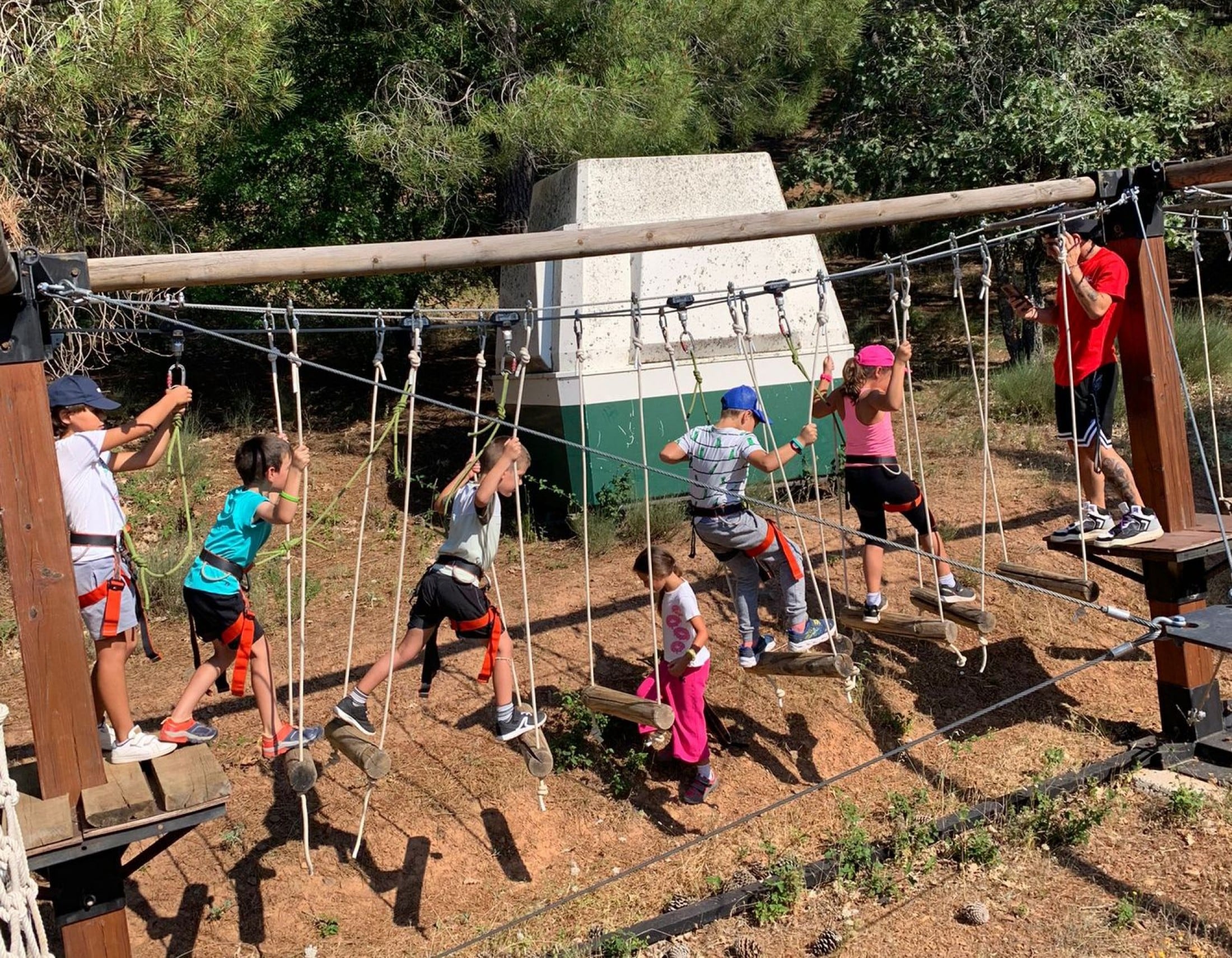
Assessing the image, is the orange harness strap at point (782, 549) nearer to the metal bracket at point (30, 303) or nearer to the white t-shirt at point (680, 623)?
the white t-shirt at point (680, 623)

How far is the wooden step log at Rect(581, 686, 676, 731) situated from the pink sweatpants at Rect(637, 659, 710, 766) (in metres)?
0.28

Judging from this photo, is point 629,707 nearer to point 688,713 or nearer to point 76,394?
point 688,713

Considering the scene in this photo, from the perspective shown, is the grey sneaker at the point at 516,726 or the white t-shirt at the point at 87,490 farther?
the grey sneaker at the point at 516,726

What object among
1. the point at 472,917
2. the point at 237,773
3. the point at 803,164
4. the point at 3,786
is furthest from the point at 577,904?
the point at 803,164

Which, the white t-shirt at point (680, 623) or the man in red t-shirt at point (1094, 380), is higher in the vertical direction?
the man in red t-shirt at point (1094, 380)

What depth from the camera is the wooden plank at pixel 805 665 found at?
17.6 ft

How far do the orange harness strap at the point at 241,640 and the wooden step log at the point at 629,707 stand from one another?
1.55 metres

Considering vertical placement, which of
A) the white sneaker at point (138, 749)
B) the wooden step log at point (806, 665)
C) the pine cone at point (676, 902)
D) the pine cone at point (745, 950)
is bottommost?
the pine cone at point (745, 950)

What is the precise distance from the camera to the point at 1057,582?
611 cm

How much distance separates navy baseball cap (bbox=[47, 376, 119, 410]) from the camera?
444 centimetres

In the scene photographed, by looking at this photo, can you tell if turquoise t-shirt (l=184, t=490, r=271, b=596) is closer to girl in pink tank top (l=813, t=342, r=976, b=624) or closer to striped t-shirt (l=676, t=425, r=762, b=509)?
striped t-shirt (l=676, t=425, r=762, b=509)

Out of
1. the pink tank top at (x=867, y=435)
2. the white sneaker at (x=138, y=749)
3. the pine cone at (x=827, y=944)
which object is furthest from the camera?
the pink tank top at (x=867, y=435)

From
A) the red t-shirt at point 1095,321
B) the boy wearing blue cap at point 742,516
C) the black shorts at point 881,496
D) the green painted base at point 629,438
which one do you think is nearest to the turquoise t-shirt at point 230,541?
the boy wearing blue cap at point 742,516

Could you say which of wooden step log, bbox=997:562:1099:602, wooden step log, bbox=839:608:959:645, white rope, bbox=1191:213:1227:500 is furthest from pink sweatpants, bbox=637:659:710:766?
white rope, bbox=1191:213:1227:500
